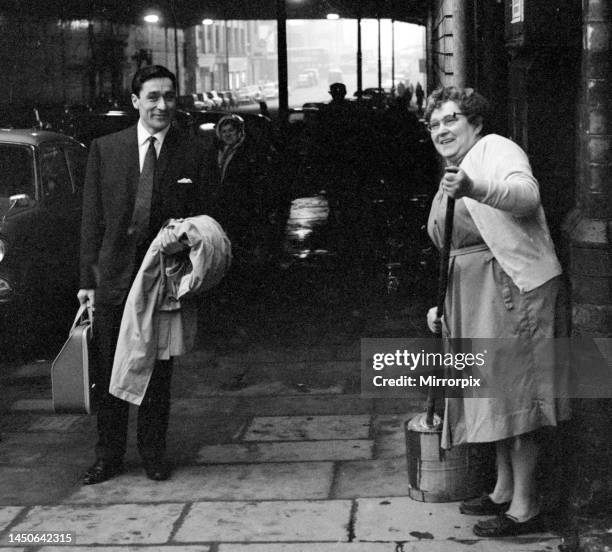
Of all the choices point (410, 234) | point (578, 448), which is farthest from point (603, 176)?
point (410, 234)

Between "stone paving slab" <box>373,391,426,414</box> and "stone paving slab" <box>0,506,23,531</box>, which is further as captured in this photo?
"stone paving slab" <box>373,391,426,414</box>

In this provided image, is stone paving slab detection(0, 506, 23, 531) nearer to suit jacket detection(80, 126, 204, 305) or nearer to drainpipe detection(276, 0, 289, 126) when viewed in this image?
suit jacket detection(80, 126, 204, 305)

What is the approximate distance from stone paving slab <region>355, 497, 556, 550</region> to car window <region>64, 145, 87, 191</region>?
575 cm

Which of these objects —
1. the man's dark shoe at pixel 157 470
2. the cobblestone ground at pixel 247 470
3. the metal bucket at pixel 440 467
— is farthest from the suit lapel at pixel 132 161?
the metal bucket at pixel 440 467

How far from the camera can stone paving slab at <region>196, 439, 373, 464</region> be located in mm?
5965

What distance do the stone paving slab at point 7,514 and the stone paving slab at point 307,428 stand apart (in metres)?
1.52

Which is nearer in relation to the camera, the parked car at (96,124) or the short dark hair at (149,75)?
the short dark hair at (149,75)

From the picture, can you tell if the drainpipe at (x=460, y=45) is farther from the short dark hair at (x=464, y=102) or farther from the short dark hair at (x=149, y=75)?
the short dark hair at (x=149, y=75)

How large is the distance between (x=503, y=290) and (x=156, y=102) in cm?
208

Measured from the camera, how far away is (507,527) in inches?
182

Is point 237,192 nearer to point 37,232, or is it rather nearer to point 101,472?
point 37,232

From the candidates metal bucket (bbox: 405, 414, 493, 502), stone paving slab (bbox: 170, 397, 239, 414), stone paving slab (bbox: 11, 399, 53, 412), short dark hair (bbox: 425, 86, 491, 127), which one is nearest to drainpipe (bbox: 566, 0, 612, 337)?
short dark hair (bbox: 425, 86, 491, 127)

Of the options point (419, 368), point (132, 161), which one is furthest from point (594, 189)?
point (132, 161)

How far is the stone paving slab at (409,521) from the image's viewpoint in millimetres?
4703
